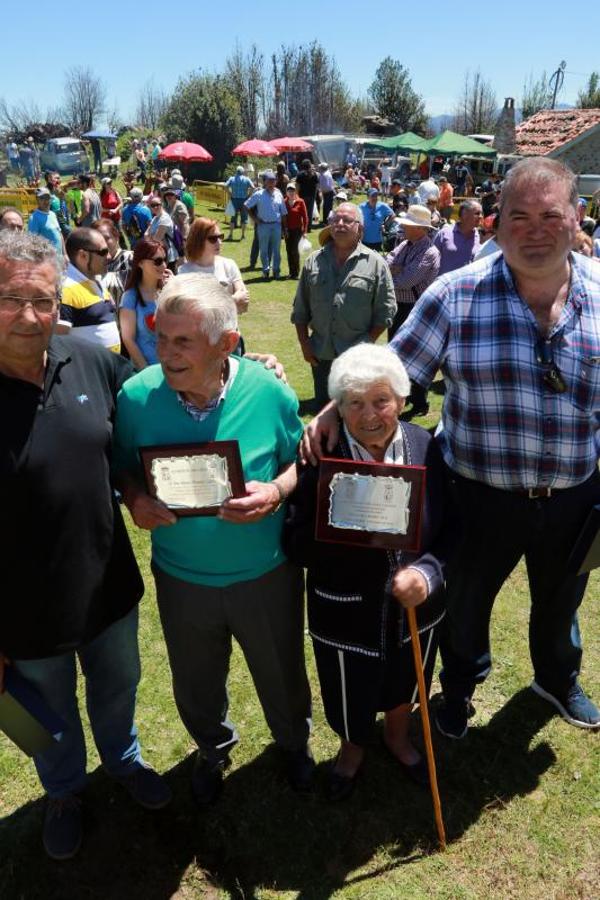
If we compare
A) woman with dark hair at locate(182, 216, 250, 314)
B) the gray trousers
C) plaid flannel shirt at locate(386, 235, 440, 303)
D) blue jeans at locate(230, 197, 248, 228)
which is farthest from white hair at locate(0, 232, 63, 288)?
blue jeans at locate(230, 197, 248, 228)

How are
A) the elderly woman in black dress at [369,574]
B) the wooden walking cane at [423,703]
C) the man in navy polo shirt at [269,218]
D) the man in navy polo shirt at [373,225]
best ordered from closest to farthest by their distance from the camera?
the elderly woman in black dress at [369,574] < the wooden walking cane at [423,703] < the man in navy polo shirt at [373,225] < the man in navy polo shirt at [269,218]

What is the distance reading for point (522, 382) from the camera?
2.34 meters

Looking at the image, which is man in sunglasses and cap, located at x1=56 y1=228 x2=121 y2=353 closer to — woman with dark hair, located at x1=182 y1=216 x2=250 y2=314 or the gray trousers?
woman with dark hair, located at x1=182 y1=216 x2=250 y2=314

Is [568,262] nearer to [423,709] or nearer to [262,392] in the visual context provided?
[262,392]

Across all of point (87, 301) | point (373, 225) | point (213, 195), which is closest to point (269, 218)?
point (373, 225)

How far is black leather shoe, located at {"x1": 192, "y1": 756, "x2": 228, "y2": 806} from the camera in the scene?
2691mm

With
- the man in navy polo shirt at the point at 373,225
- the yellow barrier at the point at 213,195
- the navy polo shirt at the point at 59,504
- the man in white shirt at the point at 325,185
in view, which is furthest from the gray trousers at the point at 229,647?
the yellow barrier at the point at 213,195

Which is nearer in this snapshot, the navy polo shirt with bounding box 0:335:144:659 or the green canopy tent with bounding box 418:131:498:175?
the navy polo shirt with bounding box 0:335:144:659

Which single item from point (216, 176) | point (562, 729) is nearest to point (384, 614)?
point (562, 729)

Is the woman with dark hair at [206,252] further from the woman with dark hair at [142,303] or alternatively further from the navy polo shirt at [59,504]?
the navy polo shirt at [59,504]

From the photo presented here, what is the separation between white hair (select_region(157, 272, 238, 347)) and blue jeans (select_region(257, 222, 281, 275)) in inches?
461

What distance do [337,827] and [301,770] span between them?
0.87 feet

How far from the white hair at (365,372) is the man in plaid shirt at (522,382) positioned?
0.46m

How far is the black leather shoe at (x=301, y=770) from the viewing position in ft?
8.95
